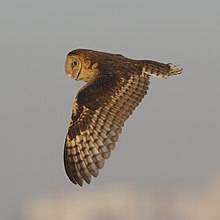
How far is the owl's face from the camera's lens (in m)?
15.3

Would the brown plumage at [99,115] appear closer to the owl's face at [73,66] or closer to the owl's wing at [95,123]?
the owl's wing at [95,123]

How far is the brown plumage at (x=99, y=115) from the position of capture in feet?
46.5

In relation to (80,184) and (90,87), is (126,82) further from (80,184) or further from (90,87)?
(80,184)

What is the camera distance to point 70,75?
15.4m

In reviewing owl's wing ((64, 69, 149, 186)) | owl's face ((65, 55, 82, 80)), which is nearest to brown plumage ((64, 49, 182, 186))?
owl's wing ((64, 69, 149, 186))

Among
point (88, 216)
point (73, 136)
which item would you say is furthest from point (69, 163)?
point (88, 216)

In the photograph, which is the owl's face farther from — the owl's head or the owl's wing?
the owl's wing

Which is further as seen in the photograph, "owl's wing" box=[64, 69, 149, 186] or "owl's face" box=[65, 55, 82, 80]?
"owl's face" box=[65, 55, 82, 80]

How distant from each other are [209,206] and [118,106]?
263 feet

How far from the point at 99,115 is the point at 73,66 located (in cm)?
135

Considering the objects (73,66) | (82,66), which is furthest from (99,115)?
(73,66)

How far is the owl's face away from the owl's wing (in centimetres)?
76

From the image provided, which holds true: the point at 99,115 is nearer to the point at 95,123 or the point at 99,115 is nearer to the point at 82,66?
the point at 95,123

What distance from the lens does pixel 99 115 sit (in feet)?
47.2
